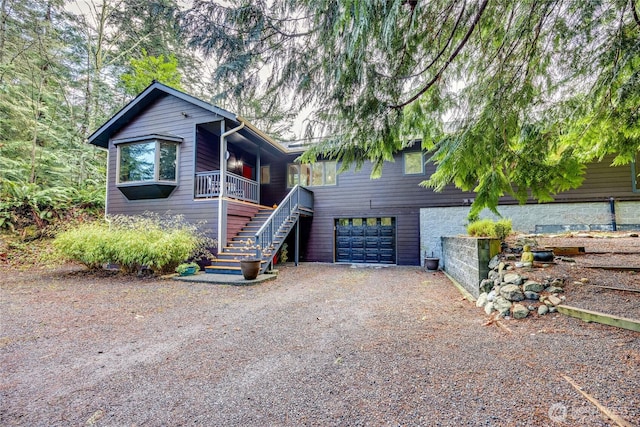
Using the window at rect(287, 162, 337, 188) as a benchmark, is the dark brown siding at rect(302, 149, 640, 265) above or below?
below

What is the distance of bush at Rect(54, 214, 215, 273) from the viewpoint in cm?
660

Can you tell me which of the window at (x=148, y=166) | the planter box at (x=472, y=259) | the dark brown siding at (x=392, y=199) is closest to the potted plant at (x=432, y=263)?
the dark brown siding at (x=392, y=199)

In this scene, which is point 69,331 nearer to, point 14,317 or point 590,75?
point 14,317

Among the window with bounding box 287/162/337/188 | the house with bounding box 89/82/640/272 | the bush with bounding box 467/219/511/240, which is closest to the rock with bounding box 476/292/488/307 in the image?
the bush with bounding box 467/219/511/240

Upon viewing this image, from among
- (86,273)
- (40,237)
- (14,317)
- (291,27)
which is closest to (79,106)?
(40,237)

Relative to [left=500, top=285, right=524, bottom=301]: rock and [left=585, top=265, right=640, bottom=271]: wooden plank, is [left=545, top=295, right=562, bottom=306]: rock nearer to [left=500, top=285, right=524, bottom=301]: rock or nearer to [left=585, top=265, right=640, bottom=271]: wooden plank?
[left=500, top=285, right=524, bottom=301]: rock

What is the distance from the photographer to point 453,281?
642 cm

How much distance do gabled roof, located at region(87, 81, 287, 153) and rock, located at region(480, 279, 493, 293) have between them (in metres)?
7.03

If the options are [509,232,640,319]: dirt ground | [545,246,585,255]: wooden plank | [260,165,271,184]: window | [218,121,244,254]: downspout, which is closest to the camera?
[509,232,640,319]: dirt ground

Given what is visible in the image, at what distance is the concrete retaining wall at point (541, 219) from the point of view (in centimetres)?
811

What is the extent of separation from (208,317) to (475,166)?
3.85 m

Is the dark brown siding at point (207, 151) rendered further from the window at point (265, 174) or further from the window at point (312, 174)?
the window at point (312, 174)

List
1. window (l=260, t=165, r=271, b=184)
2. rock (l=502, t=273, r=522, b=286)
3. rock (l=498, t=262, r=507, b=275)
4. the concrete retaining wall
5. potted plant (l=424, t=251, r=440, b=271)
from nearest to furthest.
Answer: rock (l=502, t=273, r=522, b=286)
rock (l=498, t=262, r=507, b=275)
the concrete retaining wall
potted plant (l=424, t=251, r=440, b=271)
window (l=260, t=165, r=271, b=184)

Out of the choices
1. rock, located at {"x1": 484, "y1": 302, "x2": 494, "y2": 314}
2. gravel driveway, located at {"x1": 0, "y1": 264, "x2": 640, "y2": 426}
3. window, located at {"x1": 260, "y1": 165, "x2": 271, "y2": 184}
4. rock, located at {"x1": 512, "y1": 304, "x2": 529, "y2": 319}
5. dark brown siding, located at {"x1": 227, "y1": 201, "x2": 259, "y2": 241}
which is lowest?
gravel driveway, located at {"x1": 0, "y1": 264, "x2": 640, "y2": 426}
